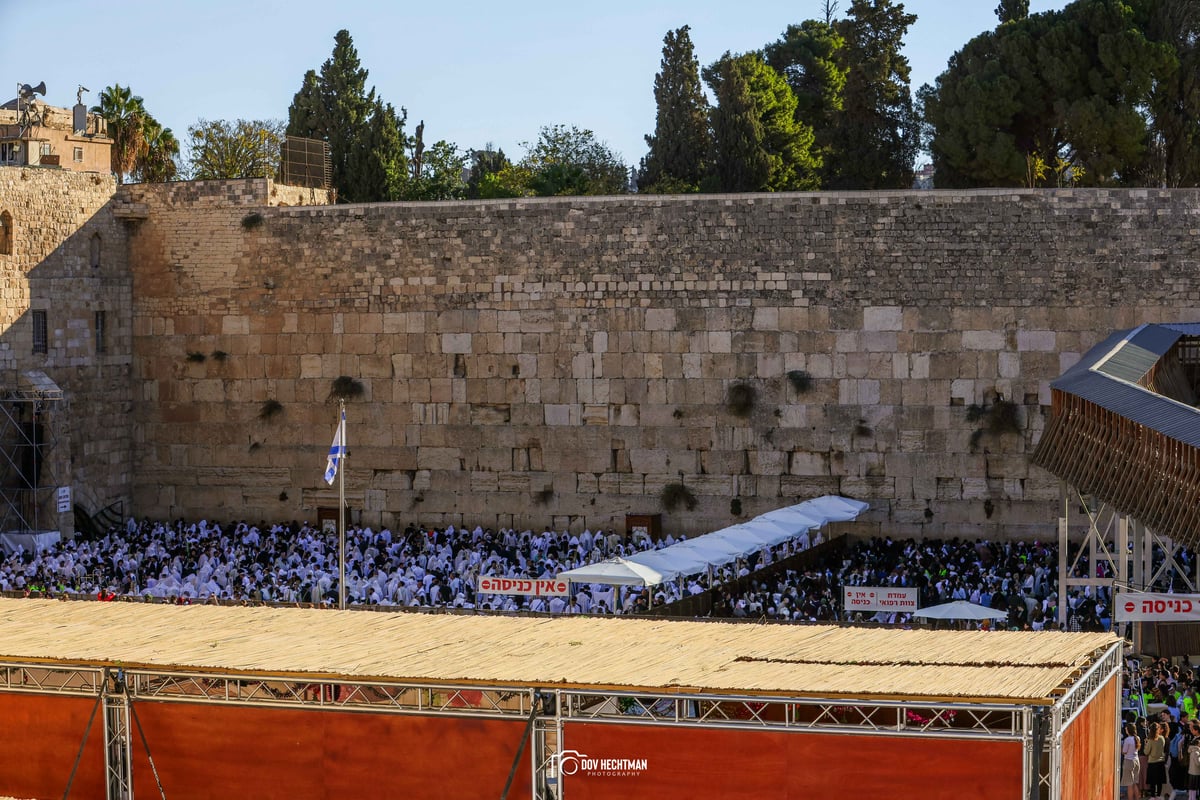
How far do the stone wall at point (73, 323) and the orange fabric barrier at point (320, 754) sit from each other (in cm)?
1601

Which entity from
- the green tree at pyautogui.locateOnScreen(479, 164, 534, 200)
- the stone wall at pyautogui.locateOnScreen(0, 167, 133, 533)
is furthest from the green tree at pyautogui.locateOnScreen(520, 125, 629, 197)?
the stone wall at pyautogui.locateOnScreen(0, 167, 133, 533)

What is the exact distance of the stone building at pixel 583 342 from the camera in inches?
1022

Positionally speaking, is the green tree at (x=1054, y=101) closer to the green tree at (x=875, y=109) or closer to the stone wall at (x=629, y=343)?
the green tree at (x=875, y=109)

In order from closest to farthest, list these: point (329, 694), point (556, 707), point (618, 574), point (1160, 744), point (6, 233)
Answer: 1. point (556, 707)
2. point (329, 694)
3. point (1160, 744)
4. point (618, 574)
5. point (6, 233)

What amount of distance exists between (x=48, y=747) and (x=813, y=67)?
3659cm

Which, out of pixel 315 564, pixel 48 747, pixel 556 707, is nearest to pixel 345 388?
pixel 315 564

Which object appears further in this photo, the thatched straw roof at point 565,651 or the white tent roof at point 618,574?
the white tent roof at point 618,574

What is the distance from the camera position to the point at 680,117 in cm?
4172

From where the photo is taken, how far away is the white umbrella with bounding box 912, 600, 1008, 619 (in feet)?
62.4

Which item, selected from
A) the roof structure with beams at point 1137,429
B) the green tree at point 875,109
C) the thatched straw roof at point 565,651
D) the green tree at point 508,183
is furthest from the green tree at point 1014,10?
the thatched straw roof at point 565,651

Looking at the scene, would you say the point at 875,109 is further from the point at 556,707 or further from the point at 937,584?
the point at 556,707

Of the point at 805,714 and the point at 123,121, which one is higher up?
the point at 123,121

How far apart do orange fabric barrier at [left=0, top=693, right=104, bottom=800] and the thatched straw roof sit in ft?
1.18
